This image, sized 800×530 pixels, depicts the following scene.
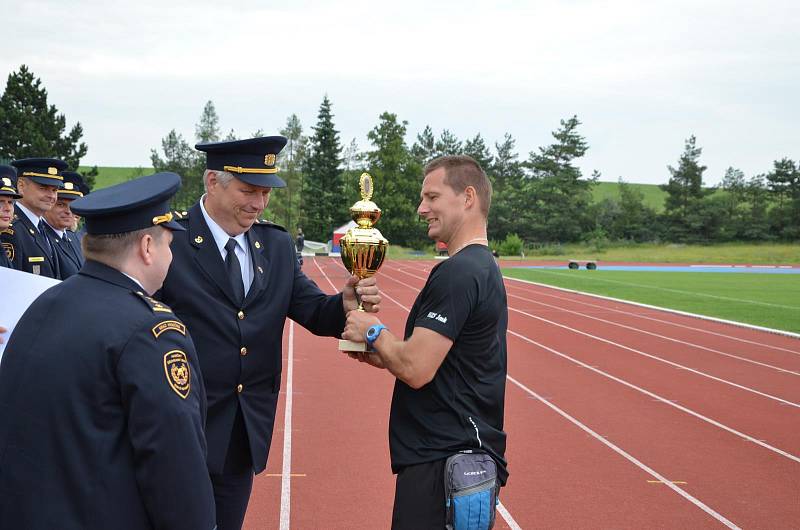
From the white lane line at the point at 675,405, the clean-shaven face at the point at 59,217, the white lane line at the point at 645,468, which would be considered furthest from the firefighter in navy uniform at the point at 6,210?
the white lane line at the point at 675,405

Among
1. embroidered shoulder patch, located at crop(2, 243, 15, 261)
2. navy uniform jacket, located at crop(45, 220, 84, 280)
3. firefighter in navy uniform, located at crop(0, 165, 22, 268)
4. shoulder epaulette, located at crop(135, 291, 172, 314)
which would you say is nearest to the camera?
shoulder epaulette, located at crop(135, 291, 172, 314)

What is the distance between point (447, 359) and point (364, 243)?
0.71m

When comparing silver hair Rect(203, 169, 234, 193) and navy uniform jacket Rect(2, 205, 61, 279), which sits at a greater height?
silver hair Rect(203, 169, 234, 193)

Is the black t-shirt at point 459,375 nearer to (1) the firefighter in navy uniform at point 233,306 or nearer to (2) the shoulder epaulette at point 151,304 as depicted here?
(1) the firefighter in navy uniform at point 233,306

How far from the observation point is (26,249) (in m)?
6.21

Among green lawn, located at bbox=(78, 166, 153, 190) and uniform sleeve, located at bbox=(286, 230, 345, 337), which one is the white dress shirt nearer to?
uniform sleeve, located at bbox=(286, 230, 345, 337)

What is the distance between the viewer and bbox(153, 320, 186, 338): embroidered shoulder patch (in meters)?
1.83

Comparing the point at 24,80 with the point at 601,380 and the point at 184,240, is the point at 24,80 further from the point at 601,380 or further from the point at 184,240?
the point at 184,240

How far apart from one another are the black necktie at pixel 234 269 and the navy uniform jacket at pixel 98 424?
3.86 feet

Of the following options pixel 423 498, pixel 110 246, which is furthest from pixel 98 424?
pixel 423 498

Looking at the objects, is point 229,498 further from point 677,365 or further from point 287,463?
point 677,365

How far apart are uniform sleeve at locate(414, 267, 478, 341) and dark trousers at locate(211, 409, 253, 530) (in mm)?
901

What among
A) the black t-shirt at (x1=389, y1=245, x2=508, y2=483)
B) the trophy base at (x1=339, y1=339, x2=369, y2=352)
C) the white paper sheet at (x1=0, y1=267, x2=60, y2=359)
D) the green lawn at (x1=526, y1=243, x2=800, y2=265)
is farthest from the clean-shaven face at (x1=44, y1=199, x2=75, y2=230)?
the green lawn at (x1=526, y1=243, x2=800, y2=265)

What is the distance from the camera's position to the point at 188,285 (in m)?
2.94
